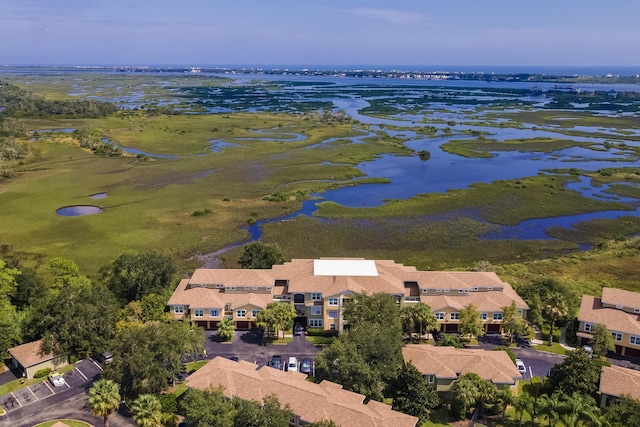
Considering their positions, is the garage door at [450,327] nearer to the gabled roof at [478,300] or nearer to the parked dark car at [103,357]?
the gabled roof at [478,300]

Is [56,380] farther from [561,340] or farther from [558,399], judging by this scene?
[561,340]

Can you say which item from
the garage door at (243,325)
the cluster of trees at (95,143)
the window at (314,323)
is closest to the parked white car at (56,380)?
the garage door at (243,325)

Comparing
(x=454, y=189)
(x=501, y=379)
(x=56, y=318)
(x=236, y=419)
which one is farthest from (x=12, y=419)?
(x=454, y=189)

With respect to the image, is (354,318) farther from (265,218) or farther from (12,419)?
(265,218)

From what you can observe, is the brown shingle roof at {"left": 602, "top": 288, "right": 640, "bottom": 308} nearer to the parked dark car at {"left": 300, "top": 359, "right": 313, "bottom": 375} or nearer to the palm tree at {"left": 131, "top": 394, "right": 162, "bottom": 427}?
the parked dark car at {"left": 300, "top": 359, "right": 313, "bottom": 375}

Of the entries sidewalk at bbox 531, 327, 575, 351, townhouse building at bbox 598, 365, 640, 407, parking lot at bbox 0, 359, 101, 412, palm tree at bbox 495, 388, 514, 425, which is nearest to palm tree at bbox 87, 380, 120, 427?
parking lot at bbox 0, 359, 101, 412
